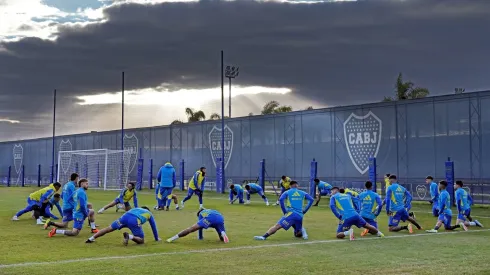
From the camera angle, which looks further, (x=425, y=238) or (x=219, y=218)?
(x=425, y=238)

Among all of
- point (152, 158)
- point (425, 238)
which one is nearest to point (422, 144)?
point (425, 238)

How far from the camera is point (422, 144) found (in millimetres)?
36094

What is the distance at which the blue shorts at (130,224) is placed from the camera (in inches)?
599

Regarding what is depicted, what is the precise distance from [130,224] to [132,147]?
50.1 metres

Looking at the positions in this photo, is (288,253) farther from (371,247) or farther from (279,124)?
(279,124)

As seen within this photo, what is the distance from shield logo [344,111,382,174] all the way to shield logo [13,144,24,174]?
55.8m

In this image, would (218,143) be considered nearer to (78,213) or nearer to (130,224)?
(78,213)

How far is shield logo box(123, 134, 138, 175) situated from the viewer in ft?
206

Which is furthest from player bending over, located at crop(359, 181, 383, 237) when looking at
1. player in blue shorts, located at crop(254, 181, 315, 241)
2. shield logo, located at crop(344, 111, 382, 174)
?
shield logo, located at crop(344, 111, 382, 174)

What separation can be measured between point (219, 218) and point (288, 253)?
9.05 feet

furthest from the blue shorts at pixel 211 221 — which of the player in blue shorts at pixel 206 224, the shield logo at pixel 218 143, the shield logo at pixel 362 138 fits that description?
the shield logo at pixel 218 143

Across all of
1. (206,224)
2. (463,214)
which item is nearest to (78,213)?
(206,224)

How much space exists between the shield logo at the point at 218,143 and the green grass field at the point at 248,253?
31448 mm

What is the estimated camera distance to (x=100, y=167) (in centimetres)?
5519
